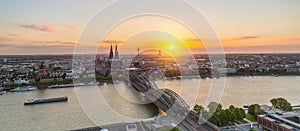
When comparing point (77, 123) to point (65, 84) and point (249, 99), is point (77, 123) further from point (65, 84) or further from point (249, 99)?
point (65, 84)

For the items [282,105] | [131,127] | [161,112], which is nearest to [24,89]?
[161,112]

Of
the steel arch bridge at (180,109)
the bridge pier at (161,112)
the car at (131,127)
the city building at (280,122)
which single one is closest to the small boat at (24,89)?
the steel arch bridge at (180,109)

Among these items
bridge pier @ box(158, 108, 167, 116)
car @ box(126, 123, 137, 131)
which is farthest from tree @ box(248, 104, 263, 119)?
car @ box(126, 123, 137, 131)

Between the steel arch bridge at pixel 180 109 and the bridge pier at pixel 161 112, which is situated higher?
the steel arch bridge at pixel 180 109

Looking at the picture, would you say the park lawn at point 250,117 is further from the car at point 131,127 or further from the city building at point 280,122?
the car at point 131,127

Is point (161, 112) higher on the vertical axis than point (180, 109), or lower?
lower

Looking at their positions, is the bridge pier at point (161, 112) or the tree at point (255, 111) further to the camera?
the bridge pier at point (161, 112)

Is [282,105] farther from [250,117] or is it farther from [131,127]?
[131,127]

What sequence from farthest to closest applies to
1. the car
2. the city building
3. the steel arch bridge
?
the steel arch bridge, the car, the city building

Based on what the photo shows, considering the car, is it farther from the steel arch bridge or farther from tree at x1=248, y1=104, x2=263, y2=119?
tree at x1=248, y1=104, x2=263, y2=119

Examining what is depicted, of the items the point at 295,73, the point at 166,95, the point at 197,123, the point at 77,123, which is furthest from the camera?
the point at 295,73

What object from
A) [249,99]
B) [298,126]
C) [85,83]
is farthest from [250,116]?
[85,83]
